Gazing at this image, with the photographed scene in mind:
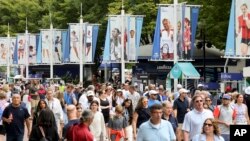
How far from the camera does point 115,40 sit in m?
49.5

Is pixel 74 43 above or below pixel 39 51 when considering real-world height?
above

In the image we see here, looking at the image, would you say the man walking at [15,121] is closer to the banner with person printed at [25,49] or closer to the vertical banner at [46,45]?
the vertical banner at [46,45]

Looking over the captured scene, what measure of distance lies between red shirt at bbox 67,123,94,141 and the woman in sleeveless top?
6.24 metres

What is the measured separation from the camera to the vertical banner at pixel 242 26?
34.6 m

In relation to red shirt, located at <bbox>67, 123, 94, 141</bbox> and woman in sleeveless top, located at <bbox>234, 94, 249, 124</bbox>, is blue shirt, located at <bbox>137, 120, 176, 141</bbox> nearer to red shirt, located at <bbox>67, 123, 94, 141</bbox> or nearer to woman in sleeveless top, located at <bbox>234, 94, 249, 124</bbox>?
red shirt, located at <bbox>67, 123, 94, 141</bbox>

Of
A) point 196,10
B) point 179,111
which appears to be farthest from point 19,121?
A: point 196,10

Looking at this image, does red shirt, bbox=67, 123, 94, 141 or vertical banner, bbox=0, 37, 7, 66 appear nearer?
red shirt, bbox=67, 123, 94, 141

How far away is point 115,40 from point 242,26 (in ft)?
51.3

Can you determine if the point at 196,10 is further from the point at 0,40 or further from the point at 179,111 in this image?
the point at 0,40

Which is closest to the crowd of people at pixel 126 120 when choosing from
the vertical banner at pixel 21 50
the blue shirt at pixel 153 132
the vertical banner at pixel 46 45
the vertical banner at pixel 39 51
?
the blue shirt at pixel 153 132

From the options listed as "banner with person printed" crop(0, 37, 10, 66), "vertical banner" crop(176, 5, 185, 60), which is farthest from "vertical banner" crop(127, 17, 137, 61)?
"banner with person printed" crop(0, 37, 10, 66)

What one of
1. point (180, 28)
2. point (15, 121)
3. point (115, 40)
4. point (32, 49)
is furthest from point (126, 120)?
point (32, 49)

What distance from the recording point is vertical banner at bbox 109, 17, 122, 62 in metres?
49.3

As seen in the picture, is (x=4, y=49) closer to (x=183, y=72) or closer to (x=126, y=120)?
(x=183, y=72)
